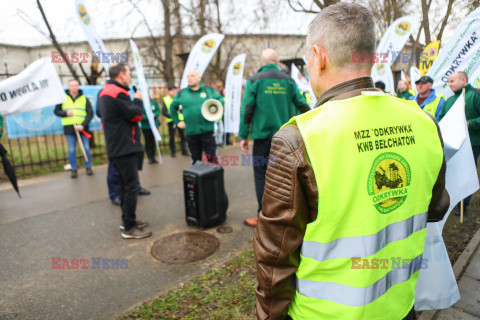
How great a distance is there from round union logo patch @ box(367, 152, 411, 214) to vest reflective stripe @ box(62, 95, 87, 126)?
699cm

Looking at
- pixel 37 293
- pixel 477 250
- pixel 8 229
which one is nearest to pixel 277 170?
pixel 37 293

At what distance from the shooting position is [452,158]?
2.21 metres

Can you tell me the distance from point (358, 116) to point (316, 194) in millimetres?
297

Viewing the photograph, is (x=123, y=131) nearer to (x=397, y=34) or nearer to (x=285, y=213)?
(x=285, y=213)

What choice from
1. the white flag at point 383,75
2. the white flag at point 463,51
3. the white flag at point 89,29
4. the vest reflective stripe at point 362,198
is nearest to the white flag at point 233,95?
the white flag at point 383,75

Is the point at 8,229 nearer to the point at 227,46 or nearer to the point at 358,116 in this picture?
the point at 358,116

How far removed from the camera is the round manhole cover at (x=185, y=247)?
3576mm

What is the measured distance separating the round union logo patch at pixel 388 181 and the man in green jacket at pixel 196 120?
435 cm

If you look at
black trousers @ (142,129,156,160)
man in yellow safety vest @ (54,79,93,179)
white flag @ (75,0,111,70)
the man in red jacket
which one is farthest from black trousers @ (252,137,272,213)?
black trousers @ (142,129,156,160)

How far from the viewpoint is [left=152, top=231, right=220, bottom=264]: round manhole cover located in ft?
11.7

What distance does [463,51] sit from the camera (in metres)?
4.45

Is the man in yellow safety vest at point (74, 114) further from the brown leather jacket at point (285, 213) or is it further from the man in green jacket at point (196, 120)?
the brown leather jacket at point (285, 213)

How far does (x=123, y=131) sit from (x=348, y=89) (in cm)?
329

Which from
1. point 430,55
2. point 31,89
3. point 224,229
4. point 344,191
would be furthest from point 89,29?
point 430,55
